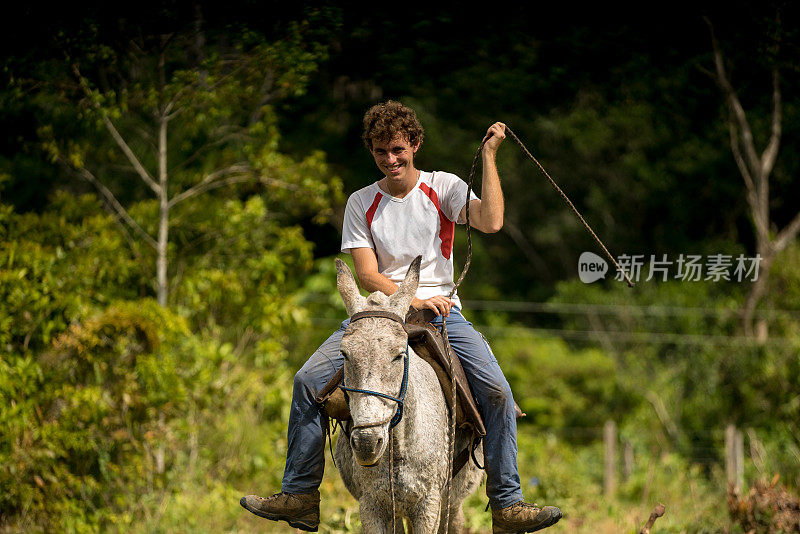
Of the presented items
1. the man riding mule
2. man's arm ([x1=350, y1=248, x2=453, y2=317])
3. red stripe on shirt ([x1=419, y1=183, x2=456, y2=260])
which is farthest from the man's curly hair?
man's arm ([x1=350, y1=248, x2=453, y2=317])

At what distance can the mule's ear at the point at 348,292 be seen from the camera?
158 inches

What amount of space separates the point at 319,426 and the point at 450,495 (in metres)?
0.90

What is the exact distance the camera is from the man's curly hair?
4535mm

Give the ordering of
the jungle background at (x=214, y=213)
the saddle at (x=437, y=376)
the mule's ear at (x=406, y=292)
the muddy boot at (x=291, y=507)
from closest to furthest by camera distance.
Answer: the mule's ear at (x=406, y=292) → the saddle at (x=437, y=376) → the muddy boot at (x=291, y=507) → the jungle background at (x=214, y=213)

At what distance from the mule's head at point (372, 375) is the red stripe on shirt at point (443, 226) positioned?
1010 mm

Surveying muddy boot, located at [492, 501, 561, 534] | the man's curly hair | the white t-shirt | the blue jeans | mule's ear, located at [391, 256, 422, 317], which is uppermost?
the man's curly hair

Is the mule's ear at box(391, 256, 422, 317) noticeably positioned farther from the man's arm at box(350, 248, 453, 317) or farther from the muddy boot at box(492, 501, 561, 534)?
the muddy boot at box(492, 501, 561, 534)

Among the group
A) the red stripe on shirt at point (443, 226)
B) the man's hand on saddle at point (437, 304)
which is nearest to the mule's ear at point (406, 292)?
the man's hand on saddle at point (437, 304)

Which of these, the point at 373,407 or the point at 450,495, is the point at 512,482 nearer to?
the point at 450,495

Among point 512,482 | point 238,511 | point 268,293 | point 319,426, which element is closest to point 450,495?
point 512,482

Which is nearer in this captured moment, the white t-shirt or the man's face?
the man's face

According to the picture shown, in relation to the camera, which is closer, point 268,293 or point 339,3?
point 339,3

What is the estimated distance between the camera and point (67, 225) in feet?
27.5

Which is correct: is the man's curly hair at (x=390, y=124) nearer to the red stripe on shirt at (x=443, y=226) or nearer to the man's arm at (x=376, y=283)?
the red stripe on shirt at (x=443, y=226)
